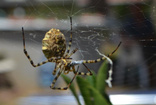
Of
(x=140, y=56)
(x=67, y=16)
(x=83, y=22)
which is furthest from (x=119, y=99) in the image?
(x=67, y=16)

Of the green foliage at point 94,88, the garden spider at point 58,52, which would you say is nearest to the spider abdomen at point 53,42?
the garden spider at point 58,52

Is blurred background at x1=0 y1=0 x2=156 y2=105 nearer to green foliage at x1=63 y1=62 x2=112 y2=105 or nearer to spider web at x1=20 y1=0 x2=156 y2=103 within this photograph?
spider web at x1=20 y1=0 x2=156 y2=103

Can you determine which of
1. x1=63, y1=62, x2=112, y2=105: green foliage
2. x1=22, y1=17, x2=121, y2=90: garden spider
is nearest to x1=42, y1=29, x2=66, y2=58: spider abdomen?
x1=22, y1=17, x2=121, y2=90: garden spider

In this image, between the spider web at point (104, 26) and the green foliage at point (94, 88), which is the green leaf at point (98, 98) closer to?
the green foliage at point (94, 88)

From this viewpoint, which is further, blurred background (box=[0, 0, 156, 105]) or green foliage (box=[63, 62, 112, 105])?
blurred background (box=[0, 0, 156, 105])

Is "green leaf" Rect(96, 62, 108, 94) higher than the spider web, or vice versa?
the spider web

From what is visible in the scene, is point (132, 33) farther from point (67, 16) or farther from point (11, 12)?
point (11, 12)
